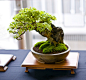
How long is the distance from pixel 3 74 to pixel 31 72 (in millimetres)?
269

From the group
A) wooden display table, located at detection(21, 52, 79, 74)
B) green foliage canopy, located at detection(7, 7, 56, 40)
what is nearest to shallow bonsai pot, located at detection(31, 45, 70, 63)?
wooden display table, located at detection(21, 52, 79, 74)

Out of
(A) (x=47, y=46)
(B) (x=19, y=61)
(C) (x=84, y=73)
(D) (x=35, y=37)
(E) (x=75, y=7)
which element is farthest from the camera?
(D) (x=35, y=37)

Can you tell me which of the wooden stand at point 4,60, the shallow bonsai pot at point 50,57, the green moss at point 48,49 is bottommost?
the wooden stand at point 4,60

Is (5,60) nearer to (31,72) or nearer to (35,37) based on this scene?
(31,72)

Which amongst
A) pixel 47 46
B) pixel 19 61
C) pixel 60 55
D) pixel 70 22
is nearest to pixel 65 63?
pixel 60 55

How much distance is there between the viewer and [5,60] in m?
1.79

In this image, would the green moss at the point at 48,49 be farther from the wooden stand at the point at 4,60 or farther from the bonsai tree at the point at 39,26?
the wooden stand at the point at 4,60

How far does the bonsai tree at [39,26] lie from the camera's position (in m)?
1.50

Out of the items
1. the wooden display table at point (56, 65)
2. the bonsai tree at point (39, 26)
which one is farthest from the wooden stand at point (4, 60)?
the bonsai tree at point (39, 26)

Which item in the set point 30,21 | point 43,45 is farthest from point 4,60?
point 30,21

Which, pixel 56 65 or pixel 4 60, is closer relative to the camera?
pixel 56 65

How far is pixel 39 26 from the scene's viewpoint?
1.53 m

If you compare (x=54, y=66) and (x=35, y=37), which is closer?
(x=54, y=66)

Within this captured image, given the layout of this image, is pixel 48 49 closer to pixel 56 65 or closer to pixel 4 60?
pixel 56 65
